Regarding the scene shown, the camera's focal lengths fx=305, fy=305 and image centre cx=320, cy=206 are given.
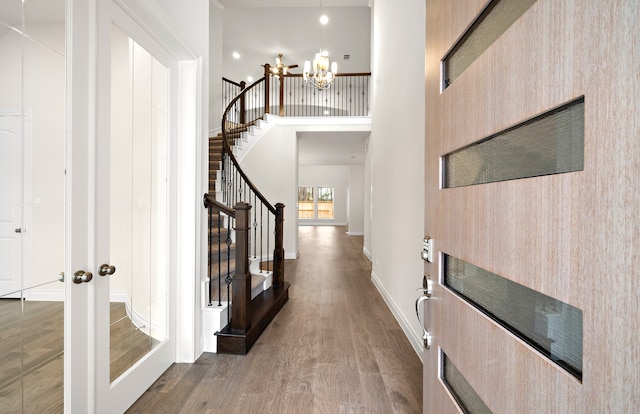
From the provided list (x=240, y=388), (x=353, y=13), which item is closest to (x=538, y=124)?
(x=240, y=388)

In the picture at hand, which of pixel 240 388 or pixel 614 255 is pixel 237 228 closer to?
pixel 240 388

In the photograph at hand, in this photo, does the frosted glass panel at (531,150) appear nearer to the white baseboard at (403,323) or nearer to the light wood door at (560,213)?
the light wood door at (560,213)

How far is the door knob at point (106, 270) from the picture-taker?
156 centimetres

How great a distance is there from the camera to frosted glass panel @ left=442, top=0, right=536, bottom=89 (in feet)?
2.65

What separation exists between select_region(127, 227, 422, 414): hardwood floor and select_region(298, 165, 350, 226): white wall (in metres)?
12.8

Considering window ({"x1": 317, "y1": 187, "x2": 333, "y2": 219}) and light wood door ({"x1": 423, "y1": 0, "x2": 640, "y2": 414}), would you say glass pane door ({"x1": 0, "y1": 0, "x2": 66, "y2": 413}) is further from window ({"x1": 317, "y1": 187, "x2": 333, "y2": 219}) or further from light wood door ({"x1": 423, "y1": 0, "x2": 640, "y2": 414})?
window ({"x1": 317, "y1": 187, "x2": 333, "y2": 219})

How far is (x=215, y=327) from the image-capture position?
2.59 metres

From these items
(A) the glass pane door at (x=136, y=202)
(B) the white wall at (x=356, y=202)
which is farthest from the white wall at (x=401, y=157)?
(B) the white wall at (x=356, y=202)

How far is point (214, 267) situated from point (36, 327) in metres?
2.03

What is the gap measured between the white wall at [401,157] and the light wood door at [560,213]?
1.59m

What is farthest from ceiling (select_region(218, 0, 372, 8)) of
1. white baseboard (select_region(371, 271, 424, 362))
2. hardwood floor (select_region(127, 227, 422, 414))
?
hardwood floor (select_region(127, 227, 422, 414))

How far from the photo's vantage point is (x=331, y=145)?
28.1 ft

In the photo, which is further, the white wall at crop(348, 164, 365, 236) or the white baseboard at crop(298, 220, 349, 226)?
the white baseboard at crop(298, 220, 349, 226)

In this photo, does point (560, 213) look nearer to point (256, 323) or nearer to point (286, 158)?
point (256, 323)
